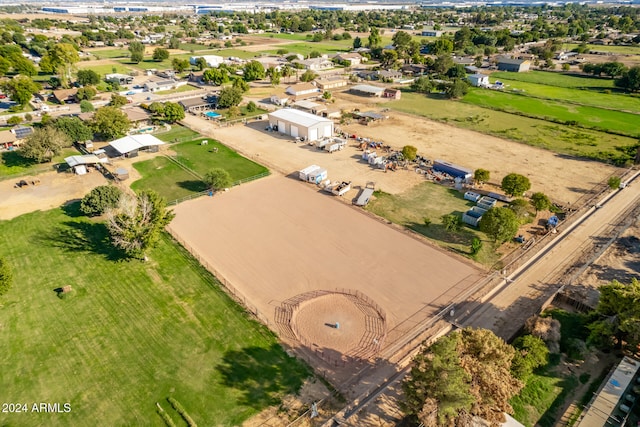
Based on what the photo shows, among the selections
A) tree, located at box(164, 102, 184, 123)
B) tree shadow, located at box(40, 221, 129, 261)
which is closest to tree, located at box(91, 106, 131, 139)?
tree, located at box(164, 102, 184, 123)

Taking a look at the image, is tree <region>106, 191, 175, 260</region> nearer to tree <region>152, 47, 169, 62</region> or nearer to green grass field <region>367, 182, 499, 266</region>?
green grass field <region>367, 182, 499, 266</region>

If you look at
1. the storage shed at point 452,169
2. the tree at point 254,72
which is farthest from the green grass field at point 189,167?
the tree at point 254,72

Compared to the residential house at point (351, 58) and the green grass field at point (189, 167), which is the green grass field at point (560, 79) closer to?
the residential house at point (351, 58)

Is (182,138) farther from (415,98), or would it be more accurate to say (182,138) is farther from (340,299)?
(415,98)

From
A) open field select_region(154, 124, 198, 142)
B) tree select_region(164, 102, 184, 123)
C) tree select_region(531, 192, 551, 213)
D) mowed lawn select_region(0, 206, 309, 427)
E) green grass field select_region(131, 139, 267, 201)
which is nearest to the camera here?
mowed lawn select_region(0, 206, 309, 427)

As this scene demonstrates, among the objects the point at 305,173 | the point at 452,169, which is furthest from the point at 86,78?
the point at 452,169

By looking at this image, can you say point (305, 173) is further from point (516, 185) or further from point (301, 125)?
point (516, 185)
